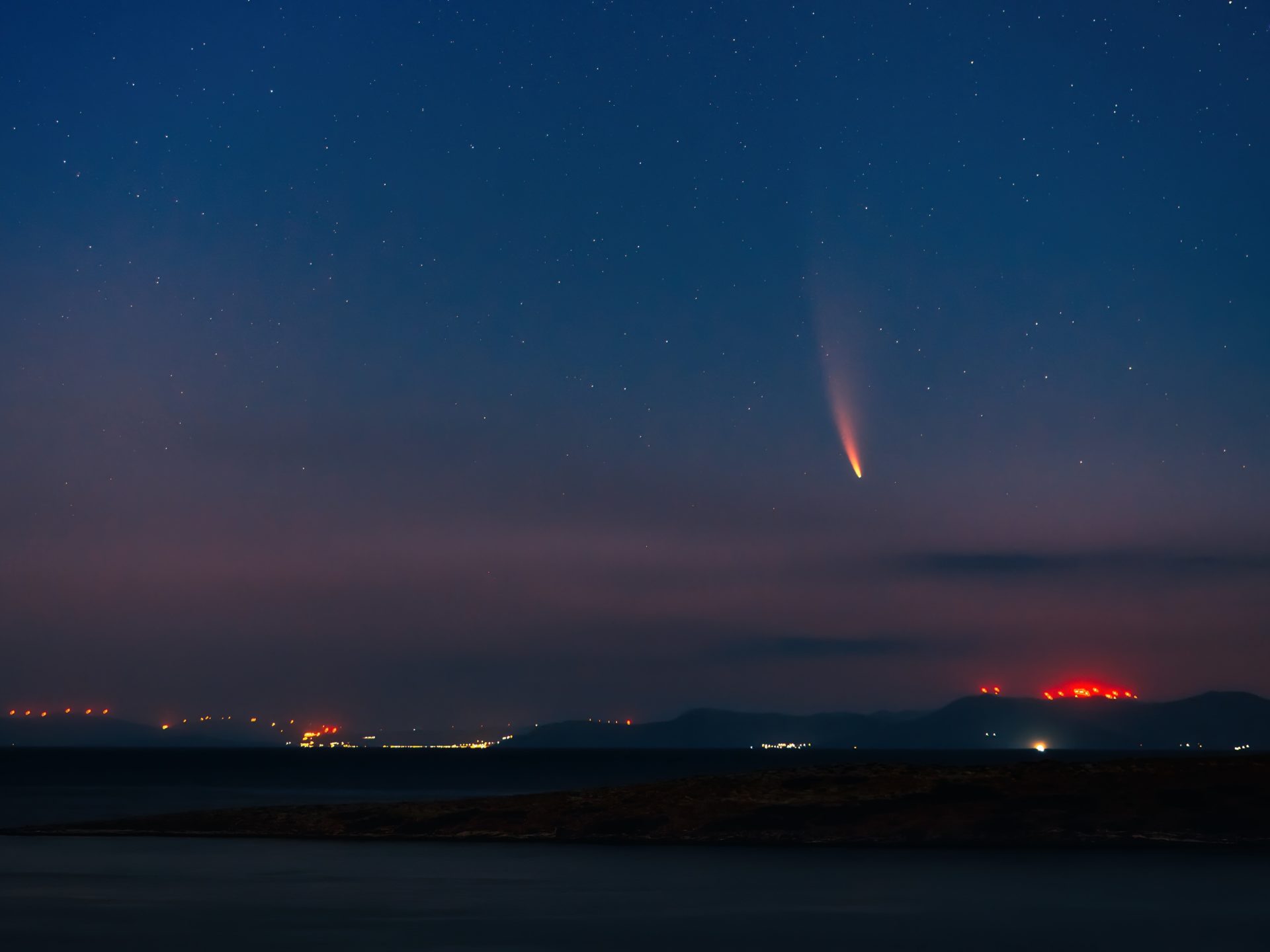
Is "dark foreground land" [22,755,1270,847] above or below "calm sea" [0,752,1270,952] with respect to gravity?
above

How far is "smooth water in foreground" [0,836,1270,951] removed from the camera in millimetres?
23141

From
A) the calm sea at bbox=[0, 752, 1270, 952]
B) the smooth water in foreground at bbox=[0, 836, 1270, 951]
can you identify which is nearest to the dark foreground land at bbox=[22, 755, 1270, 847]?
the calm sea at bbox=[0, 752, 1270, 952]

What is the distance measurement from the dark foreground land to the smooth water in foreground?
3066mm

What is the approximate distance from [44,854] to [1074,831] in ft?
93.9

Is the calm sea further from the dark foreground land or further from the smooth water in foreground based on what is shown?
the dark foreground land

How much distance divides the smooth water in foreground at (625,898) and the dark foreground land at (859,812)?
3.07m

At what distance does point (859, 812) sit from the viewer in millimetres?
42969

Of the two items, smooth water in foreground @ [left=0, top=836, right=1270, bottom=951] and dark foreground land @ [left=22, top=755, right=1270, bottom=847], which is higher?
dark foreground land @ [left=22, top=755, right=1270, bottom=847]

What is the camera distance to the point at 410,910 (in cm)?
2655

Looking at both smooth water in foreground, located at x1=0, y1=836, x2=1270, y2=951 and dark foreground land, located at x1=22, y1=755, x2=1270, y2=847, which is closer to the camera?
smooth water in foreground, located at x1=0, y1=836, x2=1270, y2=951

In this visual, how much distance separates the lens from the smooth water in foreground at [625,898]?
75.9 ft

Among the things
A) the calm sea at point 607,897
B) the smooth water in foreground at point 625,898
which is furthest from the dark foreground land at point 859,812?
the smooth water in foreground at point 625,898

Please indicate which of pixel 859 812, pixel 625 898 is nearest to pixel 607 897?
pixel 625 898

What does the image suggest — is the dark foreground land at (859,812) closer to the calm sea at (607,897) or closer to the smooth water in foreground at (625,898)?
the calm sea at (607,897)
